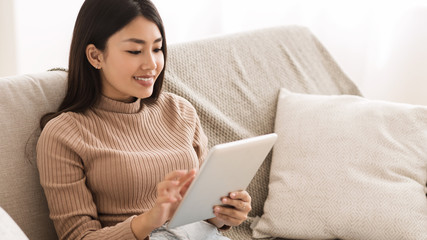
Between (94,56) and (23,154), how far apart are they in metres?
0.27

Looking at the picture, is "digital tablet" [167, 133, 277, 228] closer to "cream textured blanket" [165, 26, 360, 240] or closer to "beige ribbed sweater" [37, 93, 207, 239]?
"beige ribbed sweater" [37, 93, 207, 239]

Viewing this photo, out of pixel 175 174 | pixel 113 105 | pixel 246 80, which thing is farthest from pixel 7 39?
pixel 175 174

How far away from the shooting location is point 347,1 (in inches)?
113

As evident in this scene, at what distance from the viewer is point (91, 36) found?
4.73ft

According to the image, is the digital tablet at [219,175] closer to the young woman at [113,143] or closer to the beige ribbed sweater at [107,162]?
the young woman at [113,143]

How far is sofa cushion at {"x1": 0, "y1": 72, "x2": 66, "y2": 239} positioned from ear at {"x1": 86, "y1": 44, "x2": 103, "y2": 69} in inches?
6.0

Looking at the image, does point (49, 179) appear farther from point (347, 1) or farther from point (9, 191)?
point (347, 1)

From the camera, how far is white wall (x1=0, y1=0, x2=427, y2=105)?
2.76 meters

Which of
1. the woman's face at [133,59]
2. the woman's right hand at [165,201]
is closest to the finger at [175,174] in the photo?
the woman's right hand at [165,201]

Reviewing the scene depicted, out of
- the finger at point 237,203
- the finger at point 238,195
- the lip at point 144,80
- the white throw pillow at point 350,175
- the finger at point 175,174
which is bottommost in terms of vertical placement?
the white throw pillow at point 350,175

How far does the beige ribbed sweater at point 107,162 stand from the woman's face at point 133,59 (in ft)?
0.21

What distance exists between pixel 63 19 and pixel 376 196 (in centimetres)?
167

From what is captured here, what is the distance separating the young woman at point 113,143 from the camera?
1.37 m

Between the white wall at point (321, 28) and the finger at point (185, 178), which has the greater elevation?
the finger at point (185, 178)
